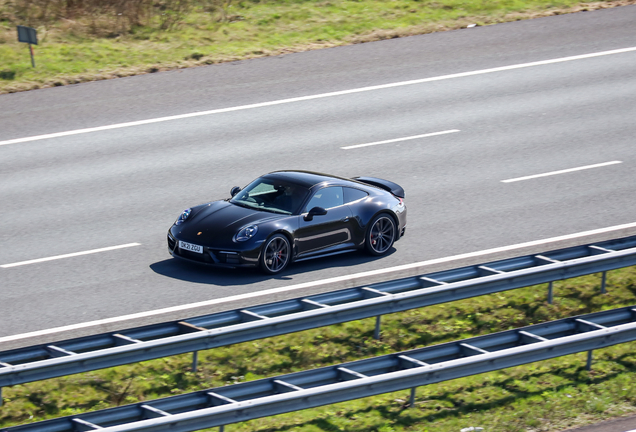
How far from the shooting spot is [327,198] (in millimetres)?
13359

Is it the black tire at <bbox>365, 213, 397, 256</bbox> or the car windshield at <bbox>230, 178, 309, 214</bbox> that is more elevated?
the car windshield at <bbox>230, 178, 309, 214</bbox>

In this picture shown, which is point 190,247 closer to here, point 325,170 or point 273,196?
point 273,196

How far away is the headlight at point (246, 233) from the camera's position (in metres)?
12.3

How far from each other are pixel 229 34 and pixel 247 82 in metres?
3.04

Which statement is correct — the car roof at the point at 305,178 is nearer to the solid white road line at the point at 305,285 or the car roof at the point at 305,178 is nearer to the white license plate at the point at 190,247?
the solid white road line at the point at 305,285

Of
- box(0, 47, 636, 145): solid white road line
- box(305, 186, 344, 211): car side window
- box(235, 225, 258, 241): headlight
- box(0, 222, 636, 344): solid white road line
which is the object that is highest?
box(0, 47, 636, 145): solid white road line

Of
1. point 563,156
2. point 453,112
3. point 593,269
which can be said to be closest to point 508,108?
point 453,112

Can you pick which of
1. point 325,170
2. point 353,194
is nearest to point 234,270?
point 353,194

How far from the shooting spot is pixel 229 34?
76.4 ft

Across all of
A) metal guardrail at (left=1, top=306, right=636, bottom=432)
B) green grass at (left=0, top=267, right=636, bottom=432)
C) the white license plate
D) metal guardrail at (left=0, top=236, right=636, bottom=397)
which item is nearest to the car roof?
the white license plate

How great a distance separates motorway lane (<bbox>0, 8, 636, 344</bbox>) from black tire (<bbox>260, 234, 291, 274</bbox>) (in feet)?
0.54

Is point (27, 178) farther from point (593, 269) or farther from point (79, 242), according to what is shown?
point (593, 269)

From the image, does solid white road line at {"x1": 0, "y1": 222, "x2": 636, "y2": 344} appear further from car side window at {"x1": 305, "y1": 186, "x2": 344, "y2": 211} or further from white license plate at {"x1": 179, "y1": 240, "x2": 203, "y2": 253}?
car side window at {"x1": 305, "y1": 186, "x2": 344, "y2": 211}

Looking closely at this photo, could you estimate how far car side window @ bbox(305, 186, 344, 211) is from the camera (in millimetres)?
13211
